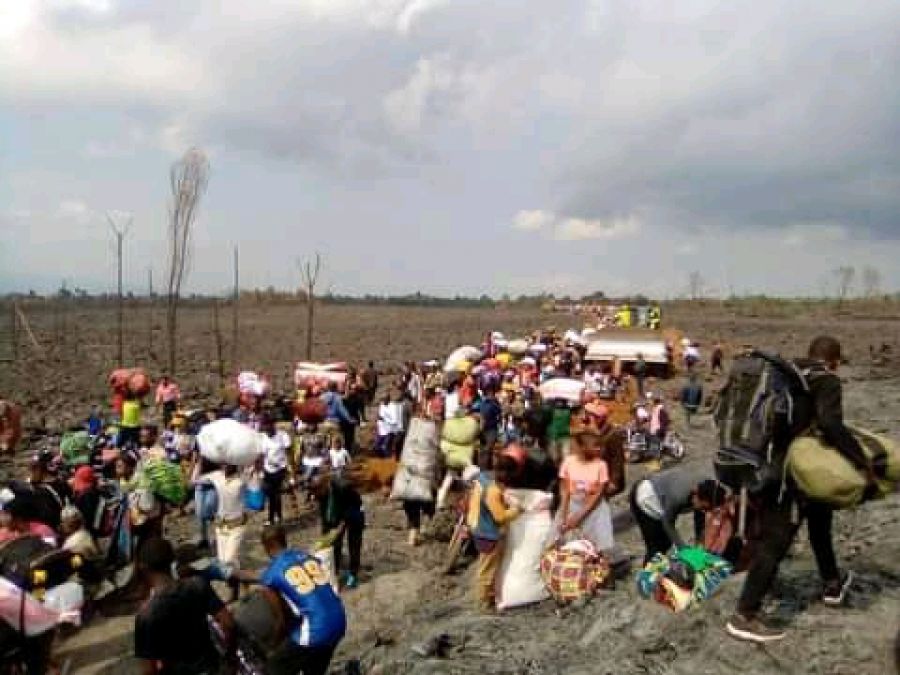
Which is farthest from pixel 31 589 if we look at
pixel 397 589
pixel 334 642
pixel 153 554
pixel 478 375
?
pixel 478 375

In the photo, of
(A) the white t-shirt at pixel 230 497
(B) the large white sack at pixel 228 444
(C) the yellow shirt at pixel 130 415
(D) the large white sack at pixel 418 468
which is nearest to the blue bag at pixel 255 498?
(B) the large white sack at pixel 228 444

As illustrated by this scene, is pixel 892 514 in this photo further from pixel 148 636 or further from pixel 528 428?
pixel 148 636

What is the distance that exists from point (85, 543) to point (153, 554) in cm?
358

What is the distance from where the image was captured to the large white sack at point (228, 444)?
8.51m

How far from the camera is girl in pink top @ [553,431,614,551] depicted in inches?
253

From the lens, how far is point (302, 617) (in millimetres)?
4410

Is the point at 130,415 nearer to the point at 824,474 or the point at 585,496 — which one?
the point at 585,496

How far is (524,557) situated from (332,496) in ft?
8.01

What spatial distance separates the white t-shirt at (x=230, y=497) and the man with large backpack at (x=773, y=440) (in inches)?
201

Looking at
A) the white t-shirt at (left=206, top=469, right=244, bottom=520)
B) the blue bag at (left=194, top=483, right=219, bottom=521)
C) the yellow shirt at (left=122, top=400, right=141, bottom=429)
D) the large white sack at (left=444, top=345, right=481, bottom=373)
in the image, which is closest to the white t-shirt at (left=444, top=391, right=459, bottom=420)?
the blue bag at (left=194, top=483, right=219, bottom=521)

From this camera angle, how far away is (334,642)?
Answer: 450 cm

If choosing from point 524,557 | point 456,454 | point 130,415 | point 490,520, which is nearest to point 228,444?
point 456,454

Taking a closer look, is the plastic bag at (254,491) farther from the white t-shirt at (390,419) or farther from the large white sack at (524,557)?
the large white sack at (524,557)

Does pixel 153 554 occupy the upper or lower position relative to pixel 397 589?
upper
